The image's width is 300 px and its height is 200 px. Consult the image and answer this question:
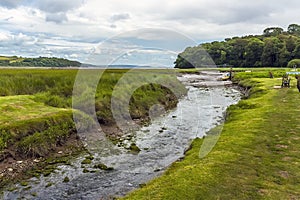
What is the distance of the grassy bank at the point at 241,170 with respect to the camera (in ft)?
30.8

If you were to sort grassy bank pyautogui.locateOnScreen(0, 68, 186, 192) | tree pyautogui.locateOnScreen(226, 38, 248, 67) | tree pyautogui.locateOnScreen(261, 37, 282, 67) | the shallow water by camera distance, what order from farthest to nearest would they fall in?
tree pyautogui.locateOnScreen(226, 38, 248, 67) → tree pyautogui.locateOnScreen(261, 37, 282, 67) → grassy bank pyautogui.locateOnScreen(0, 68, 186, 192) → the shallow water

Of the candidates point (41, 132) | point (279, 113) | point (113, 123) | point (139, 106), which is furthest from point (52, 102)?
point (279, 113)

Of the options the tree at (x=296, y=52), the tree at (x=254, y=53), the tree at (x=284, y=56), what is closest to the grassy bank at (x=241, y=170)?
the tree at (x=296, y=52)

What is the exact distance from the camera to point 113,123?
2338 cm

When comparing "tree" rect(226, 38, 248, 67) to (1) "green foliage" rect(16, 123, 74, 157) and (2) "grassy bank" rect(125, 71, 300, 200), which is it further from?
(1) "green foliage" rect(16, 123, 74, 157)

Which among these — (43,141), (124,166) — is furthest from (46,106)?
(124,166)

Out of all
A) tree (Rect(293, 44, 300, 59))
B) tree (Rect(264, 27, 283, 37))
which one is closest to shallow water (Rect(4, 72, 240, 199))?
tree (Rect(293, 44, 300, 59))

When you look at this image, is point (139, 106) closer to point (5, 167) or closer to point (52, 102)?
point (52, 102)

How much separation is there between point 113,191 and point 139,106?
1739 centimetres

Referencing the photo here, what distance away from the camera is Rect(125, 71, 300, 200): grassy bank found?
9.38 metres

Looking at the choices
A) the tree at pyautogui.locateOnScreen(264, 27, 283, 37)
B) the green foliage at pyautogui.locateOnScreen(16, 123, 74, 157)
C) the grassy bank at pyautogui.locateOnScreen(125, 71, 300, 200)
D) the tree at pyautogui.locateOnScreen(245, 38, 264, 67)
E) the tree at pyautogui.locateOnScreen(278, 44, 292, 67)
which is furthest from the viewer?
the tree at pyautogui.locateOnScreen(264, 27, 283, 37)

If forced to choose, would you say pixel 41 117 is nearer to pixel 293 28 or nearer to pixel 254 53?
pixel 254 53

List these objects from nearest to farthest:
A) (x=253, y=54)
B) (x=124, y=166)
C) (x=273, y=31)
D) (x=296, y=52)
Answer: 1. (x=124, y=166)
2. (x=296, y=52)
3. (x=253, y=54)
4. (x=273, y=31)

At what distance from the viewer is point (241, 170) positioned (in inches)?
437
